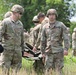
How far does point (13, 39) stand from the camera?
1012 cm

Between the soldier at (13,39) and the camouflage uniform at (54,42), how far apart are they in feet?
2.36

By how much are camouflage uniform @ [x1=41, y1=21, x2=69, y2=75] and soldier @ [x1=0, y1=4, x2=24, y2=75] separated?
0.72m

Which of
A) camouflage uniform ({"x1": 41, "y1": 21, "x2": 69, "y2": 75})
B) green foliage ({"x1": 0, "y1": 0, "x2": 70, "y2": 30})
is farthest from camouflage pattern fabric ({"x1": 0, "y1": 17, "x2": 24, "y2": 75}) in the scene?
green foliage ({"x1": 0, "y1": 0, "x2": 70, "y2": 30})

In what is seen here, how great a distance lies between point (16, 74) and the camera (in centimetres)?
936

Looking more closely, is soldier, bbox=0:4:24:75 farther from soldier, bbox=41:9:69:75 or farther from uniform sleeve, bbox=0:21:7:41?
soldier, bbox=41:9:69:75

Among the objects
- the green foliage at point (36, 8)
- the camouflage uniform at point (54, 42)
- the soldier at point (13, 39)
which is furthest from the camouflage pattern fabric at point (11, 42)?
the green foliage at point (36, 8)

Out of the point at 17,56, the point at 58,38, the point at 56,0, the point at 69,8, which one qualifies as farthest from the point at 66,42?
A: the point at 69,8

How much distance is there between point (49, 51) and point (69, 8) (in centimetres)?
3838

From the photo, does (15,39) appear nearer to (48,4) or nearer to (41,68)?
(41,68)

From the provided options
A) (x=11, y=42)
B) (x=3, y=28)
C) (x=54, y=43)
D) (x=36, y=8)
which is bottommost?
(x=36, y=8)

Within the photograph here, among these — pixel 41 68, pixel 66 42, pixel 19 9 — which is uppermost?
pixel 19 9

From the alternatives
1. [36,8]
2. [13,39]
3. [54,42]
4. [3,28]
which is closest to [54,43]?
[54,42]

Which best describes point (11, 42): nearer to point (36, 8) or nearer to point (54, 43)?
point (54, 43)

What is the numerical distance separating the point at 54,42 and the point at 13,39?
3.56 feet
